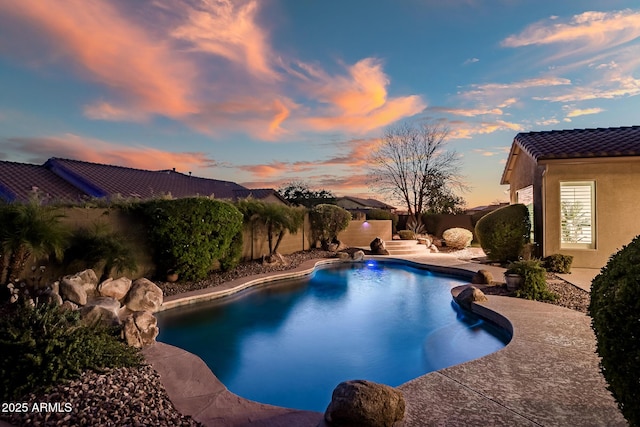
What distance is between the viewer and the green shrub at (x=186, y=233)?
846 cm

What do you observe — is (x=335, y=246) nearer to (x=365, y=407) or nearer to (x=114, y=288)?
(x=114, y=288)

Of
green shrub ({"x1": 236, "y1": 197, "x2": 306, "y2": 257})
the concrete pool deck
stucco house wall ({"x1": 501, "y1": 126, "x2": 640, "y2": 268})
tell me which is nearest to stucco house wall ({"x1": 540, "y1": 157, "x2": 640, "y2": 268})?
stucco house wall ({"x1": 501, "y1": 126, "x2": 640, "y2": 268})

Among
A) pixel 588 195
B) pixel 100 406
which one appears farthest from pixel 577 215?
pixel 100 406

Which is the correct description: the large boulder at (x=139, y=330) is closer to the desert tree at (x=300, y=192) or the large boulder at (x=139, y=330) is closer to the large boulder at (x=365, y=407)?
the large boulder at (x=365, y=407)

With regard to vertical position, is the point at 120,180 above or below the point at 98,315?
above

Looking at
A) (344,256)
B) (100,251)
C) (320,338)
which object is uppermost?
(100,251)

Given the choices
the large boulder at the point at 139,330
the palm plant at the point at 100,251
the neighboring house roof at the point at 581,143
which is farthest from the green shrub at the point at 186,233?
the neighboring house roof at the point at 581,143

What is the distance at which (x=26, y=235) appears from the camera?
18.8ft

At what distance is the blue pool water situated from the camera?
15.9ft

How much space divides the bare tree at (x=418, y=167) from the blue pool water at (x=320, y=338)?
623 inches

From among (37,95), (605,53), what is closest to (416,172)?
(605,53)

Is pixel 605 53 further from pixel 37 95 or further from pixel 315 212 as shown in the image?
pixel 37 95

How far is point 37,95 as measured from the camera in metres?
10.7

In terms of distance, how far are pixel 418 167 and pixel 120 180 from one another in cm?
1988
